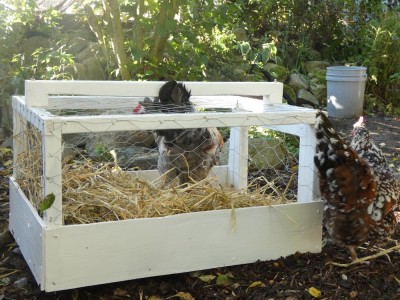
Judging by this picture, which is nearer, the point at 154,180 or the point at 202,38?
the point at 154,180

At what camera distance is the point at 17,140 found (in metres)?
3.49

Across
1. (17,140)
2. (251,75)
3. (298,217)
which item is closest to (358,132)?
(298,217)

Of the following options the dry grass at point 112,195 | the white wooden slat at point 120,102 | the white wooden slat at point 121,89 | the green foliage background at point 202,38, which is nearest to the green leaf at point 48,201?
the dry grass at point 112,195

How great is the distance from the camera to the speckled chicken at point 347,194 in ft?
10.1

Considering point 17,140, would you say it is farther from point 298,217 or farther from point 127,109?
point 298,217

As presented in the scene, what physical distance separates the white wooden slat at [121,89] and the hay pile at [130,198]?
479 mm

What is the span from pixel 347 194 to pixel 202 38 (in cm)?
446

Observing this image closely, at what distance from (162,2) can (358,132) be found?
2313 millimetres

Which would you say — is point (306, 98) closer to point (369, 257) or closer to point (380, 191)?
point (380, 191)

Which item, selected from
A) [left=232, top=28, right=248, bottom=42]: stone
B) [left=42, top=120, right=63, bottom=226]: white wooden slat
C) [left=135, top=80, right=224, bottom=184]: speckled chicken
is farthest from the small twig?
[left=232, top=28, right=248, bottom=42]: stone

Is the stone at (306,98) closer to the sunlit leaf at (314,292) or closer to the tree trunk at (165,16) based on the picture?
the tree trunk at (165,16)

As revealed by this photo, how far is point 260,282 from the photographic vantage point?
3.00 meters

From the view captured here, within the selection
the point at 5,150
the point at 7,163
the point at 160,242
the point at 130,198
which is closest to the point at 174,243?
the point at 160,242

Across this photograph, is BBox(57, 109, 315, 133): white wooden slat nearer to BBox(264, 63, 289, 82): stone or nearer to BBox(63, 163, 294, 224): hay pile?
BBox(63, 163, 294, 224): hay pile
